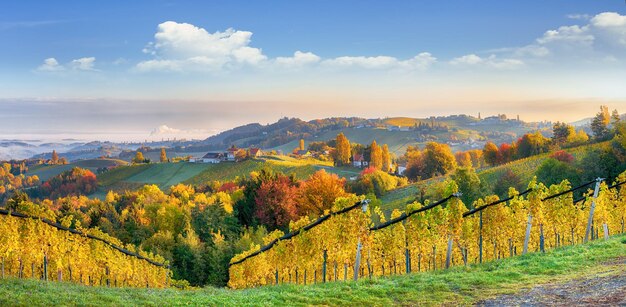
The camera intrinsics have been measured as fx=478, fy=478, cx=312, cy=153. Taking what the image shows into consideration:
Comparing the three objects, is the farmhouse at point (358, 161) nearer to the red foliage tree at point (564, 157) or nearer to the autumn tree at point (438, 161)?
the autumn tree at point (438, 161)

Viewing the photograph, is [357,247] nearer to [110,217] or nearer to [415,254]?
[415,254]

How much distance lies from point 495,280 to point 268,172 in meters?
43.3

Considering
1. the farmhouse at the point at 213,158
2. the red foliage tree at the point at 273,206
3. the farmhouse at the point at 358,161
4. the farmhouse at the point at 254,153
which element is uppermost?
the farmhouse at the point at 254,153

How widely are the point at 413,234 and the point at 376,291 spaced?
5352 millimetres

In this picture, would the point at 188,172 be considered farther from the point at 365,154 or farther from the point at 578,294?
the point at 578,294

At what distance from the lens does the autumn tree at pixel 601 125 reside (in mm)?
95150

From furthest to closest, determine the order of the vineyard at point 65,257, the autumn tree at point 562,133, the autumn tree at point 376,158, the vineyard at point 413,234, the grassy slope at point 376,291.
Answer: the autumn tree at point 376,158, the autumn tree at point 562,133, the vineyard at point 65,257, the vineyard at point 413,234, the grassy slope at point 376,291

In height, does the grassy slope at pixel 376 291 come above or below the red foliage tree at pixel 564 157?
below

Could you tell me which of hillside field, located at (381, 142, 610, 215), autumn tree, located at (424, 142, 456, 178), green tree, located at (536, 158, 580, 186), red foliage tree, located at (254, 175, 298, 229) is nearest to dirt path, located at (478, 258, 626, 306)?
red foliage tree, located at (254, 175, 298, 229)

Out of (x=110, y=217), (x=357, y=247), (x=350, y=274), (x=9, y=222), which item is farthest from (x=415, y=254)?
(x=110, y=217)

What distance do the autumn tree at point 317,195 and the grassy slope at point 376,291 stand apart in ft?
141

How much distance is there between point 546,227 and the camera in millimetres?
20344

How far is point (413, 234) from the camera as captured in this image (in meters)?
15.5

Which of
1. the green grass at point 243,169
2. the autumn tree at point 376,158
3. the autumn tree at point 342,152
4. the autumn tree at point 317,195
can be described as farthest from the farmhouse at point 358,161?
the autumn tree at point 317,195
